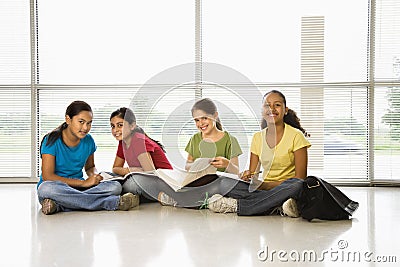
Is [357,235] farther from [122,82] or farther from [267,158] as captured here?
[122,82]

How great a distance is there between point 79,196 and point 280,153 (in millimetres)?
1243

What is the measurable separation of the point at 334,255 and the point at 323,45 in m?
2.58

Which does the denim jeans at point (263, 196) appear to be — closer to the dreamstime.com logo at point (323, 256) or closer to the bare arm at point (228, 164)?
the bare arm at point (228, 164)

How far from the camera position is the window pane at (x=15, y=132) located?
4.61m

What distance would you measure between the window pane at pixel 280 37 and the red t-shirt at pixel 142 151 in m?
1.22

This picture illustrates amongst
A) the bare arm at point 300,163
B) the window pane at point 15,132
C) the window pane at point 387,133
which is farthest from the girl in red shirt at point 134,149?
the window pane at point 387,133

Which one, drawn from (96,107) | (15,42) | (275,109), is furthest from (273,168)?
(15,42)

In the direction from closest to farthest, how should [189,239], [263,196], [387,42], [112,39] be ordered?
[189,239] < [263,196] < [387,42] < [112,39]

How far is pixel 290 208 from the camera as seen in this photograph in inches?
118

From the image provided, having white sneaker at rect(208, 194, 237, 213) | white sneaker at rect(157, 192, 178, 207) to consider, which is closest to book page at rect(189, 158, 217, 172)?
white sneaker at rect(208, 194, 237, 213)

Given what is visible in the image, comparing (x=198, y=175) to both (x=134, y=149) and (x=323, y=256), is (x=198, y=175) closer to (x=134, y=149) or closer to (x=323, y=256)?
(x=134, y=149)

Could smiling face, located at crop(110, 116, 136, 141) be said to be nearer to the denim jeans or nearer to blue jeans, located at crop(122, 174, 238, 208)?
blue jeans, located at crop(122, 174, 238, 208)

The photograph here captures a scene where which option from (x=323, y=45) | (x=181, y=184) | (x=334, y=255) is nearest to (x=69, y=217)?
(x=181, y=184)

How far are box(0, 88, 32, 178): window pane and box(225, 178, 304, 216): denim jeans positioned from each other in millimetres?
2229
